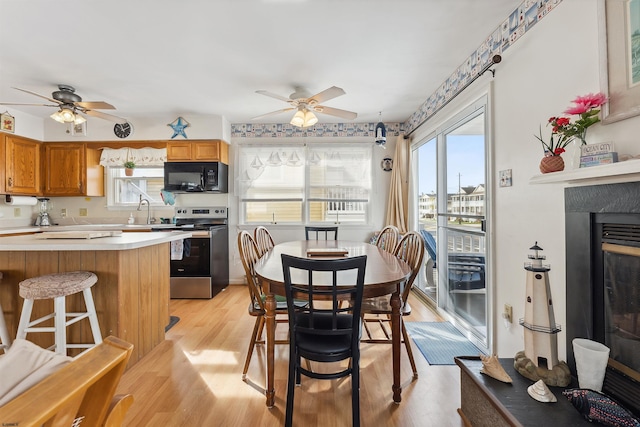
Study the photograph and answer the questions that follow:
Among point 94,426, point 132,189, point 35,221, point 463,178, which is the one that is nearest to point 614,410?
point 94,426

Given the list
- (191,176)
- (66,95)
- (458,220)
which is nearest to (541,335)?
(458,220)

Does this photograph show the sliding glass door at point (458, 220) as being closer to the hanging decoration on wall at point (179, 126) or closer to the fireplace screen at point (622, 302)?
the fireplace screen at point (622, 302)

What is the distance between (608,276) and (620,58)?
94cm

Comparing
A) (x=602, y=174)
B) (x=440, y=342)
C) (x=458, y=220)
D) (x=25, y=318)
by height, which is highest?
(x=602, y=174)

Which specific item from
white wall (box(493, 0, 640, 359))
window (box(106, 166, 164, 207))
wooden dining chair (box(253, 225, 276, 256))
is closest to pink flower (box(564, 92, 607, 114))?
white wall (box(493, 0, 640, 359))

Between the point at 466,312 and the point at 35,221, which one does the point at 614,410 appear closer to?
the point at 466,312

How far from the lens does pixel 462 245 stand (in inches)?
112

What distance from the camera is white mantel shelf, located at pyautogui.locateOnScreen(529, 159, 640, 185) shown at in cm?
100

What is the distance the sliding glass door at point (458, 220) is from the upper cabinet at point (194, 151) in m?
2.88

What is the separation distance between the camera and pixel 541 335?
53.4 inches

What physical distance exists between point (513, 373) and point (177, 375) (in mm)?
2052

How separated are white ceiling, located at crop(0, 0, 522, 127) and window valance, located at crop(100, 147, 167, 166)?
988mm

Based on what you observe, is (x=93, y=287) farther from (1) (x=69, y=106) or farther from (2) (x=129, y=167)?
(2) (x=129, y=167)

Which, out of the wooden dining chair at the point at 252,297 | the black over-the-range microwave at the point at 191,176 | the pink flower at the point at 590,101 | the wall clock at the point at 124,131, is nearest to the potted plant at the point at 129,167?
the wall clock at the point at 124,131
